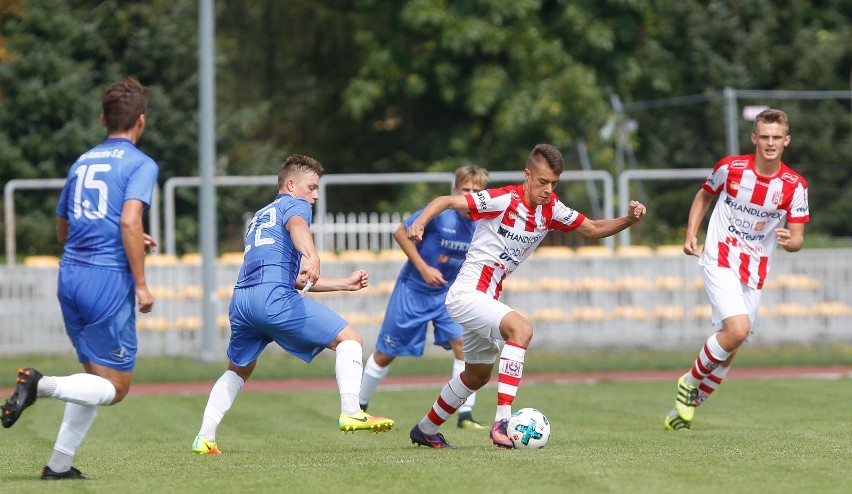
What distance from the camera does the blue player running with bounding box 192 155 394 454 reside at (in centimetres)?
859

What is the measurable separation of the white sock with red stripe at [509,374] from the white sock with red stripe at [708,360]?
2.23 meters

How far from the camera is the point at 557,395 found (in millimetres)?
14750

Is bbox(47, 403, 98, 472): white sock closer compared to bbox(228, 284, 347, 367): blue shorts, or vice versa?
bbox(47, 403, 98, 472): white sock

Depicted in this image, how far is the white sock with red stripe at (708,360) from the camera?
34.2 feet

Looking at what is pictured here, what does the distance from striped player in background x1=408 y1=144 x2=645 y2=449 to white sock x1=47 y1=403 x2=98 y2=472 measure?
2357 millimetres

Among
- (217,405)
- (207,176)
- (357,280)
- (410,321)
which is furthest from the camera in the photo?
(207,176)

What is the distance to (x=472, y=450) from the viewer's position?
29.0ft

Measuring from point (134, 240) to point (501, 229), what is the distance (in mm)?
2662

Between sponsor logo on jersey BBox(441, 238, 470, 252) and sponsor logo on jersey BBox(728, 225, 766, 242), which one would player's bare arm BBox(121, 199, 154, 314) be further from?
sponsor logo on jersey BBox(728, 225, 766, 242)

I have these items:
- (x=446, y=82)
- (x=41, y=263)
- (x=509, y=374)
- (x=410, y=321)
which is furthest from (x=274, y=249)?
(x=446, y=82)

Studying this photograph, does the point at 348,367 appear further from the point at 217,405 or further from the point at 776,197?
the point at 776,197

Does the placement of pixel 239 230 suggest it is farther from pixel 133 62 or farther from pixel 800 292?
pixel 800 292

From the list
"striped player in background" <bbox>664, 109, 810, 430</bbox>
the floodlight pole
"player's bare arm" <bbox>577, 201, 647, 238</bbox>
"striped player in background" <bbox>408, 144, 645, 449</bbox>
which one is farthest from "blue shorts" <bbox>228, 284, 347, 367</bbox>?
the floodlight pole

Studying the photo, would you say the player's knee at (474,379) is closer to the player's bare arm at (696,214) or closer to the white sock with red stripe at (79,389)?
the player's bare arm at (696,214)
